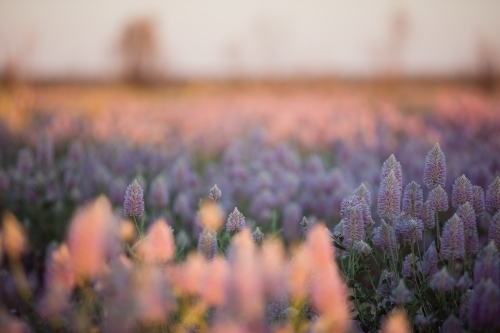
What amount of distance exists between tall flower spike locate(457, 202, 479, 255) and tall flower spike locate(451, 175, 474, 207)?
9 centimetres

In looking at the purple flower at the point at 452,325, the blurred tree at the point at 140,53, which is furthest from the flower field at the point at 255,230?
the blurred tree at the point at 140,53

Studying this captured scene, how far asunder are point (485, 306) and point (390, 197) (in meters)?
0.53

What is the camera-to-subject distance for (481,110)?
703cm

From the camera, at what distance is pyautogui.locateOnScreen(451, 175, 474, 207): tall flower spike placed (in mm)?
1900

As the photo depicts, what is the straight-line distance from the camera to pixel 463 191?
6.25ft

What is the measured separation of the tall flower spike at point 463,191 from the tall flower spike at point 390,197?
0.28 meters

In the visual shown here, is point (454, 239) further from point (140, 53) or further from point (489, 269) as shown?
point (140, 53)

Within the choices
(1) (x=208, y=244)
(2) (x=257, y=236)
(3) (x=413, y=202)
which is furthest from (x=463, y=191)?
(1) (x=208, y=244)

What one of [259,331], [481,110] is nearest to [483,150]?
[481,110]

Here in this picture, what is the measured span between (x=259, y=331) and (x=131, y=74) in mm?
34045

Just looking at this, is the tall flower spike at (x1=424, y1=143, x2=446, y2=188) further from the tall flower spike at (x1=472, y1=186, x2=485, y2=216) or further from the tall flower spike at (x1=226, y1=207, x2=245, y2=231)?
the tall flower spike at (x1=226, y1=207, x2=245, y2=231)

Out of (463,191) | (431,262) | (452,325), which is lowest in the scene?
(452,325)

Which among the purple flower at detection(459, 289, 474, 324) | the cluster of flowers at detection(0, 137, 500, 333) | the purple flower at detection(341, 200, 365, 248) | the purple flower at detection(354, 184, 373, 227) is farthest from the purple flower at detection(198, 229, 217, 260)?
the purple flower at detection(459, 289, 474, 324)

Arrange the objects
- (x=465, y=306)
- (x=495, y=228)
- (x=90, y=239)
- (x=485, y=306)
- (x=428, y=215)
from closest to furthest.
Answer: (x=90, y=239), (x=485, y=306), (x=465, y=306), (x=495, y=228), (x=428, y=215)
